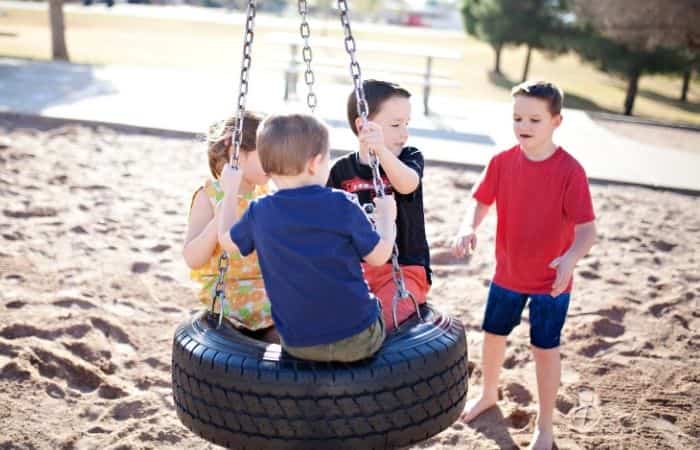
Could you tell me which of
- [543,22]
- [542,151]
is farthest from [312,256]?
[543,22]

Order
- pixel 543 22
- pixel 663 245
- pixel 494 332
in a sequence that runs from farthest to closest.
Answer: pixel 543 22, pixel 663 245, pixel 494 332

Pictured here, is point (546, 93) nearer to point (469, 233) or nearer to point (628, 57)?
point (469, 233)

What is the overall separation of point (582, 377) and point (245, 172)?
2025mm

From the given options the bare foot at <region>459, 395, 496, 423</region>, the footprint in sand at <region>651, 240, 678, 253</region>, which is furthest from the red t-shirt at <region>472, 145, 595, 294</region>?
the footprint in sand at <region>651, 240, 678, 253</region>

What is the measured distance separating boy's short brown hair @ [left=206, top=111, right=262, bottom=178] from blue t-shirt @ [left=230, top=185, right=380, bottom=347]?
20.5 inches

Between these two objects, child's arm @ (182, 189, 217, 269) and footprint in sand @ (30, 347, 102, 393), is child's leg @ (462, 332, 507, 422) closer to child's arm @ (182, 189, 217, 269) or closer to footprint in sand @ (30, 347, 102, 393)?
child's arm @ (182, 189, 217, 269)

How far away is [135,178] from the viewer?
260 inches

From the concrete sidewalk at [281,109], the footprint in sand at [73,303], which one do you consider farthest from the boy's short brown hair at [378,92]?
the concrete sidewalk at [281,109]

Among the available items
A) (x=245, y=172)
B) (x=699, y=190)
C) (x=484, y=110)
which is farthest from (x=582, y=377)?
(x=484, y=110)

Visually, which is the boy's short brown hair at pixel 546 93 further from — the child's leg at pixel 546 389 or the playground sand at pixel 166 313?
the playground sand at pixel 166 313

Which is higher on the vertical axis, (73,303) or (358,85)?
(358,85)

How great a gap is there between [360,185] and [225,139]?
1.57ft

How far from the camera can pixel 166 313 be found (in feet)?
13.9

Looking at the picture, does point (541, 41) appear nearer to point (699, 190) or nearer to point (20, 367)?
point (699, 190)
